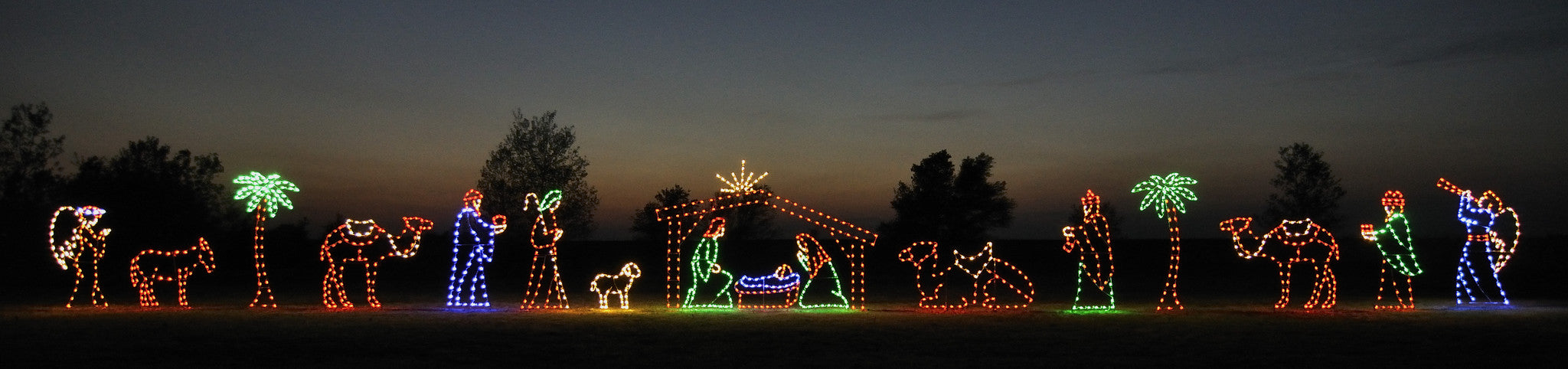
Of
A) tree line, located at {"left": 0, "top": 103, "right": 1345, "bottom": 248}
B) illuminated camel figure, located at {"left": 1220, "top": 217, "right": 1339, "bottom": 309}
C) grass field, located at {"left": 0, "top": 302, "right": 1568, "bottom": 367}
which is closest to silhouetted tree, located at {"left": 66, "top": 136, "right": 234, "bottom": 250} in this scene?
tree line, located at {"left": 0, "top": 103, "right": 1345, "bottom": 248}

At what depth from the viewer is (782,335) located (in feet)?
46.5

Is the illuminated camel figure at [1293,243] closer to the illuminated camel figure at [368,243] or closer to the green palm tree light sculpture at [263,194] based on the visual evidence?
the illuminated camel figure at [368,243]

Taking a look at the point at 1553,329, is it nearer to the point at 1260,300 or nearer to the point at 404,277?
the point at 1260,300

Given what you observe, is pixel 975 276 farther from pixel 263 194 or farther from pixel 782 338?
pixel 263 194

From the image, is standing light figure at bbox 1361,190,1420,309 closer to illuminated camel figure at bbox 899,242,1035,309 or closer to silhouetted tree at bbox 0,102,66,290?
illuminated camel figure at bbox 899,242,1035,309

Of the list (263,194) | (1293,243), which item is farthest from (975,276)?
(263,194)

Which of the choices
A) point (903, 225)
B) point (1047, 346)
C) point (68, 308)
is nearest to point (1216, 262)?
point (903, 225)

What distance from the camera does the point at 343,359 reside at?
38.0 feet

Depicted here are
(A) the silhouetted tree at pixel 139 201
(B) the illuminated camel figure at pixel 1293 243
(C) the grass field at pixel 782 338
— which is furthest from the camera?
(A) the silhouetted tree at pixel 139 201

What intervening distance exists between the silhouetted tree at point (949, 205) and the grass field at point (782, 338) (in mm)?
21031

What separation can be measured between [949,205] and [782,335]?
26.4 meters

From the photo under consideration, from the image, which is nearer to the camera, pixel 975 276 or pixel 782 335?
pixel 782 335

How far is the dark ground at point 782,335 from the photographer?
11.6 metres


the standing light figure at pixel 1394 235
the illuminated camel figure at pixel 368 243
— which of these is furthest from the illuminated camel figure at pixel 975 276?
the illuminated camel figure at pixel 368 243
